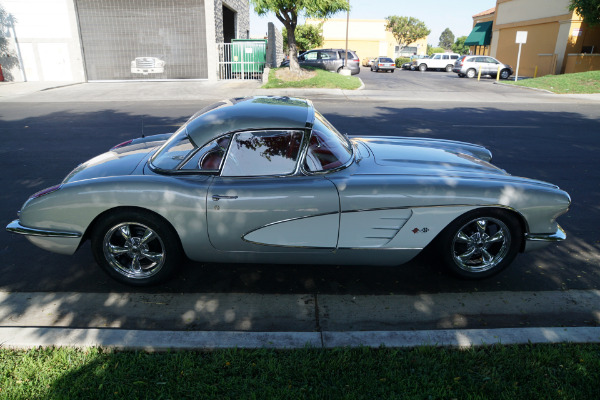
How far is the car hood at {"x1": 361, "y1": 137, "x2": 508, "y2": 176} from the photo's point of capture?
3705 mm

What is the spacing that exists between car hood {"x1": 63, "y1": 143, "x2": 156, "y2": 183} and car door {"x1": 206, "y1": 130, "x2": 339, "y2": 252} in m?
0.91

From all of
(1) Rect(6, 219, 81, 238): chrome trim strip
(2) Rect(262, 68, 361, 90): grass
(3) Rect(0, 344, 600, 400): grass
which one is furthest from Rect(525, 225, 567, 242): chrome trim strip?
(2) Rect(262, 68, 361, 90): grass

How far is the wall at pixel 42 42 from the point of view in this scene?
22.8 m

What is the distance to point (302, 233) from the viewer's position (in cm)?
331

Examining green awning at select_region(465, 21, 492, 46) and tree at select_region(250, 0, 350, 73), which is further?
green awning at select_region(465, 21, 492, 46)

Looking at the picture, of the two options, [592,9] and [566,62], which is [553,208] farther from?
[566,62]

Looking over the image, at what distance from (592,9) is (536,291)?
2678 centimetres

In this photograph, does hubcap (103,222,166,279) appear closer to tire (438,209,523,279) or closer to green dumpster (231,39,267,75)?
tire (438,209,523,279)

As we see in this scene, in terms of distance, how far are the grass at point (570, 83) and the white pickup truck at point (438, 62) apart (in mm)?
18165

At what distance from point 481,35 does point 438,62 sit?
593 centimetres

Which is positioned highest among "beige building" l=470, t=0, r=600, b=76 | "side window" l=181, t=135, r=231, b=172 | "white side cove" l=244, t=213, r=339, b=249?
"beige building" l=470, t=0, r=600, b=76

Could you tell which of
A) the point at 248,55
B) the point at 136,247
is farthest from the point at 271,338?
the point at 248,55

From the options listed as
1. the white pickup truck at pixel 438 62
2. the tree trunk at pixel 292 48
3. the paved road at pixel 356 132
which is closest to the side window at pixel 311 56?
the tree trunk at pixel 292 48

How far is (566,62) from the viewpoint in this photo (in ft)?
95.6
